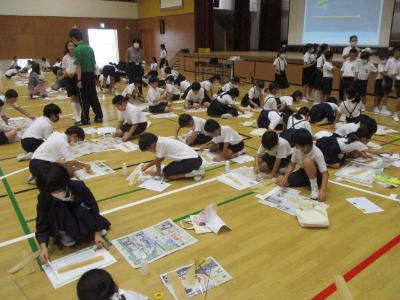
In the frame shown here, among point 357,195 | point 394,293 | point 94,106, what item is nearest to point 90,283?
point 394,293

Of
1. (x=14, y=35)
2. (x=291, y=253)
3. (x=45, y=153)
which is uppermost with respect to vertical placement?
(x=14, y=35)

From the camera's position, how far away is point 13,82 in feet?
42.7

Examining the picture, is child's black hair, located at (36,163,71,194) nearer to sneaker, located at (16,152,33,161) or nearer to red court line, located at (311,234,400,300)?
red court line, located at (311,234,400,300)

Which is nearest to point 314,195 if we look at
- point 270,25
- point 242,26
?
point 242,26

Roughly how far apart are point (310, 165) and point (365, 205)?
2.19 ft

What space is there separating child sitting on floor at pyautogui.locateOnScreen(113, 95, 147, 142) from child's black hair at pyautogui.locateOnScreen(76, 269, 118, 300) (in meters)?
4.11

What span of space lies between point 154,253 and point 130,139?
3.24 meters

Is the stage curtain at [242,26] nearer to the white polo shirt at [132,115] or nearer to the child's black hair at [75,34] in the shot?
the child's black hair at [75,34]

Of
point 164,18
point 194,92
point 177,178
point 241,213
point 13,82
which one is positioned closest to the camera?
point 241,213

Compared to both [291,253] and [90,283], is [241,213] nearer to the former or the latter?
[291,253]

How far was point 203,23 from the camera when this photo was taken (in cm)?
1542

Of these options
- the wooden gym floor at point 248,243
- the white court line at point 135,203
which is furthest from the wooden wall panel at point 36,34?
the white court line at point 135,203

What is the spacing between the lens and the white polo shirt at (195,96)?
772 cm

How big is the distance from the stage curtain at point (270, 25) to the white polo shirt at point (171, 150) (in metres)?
14.1
